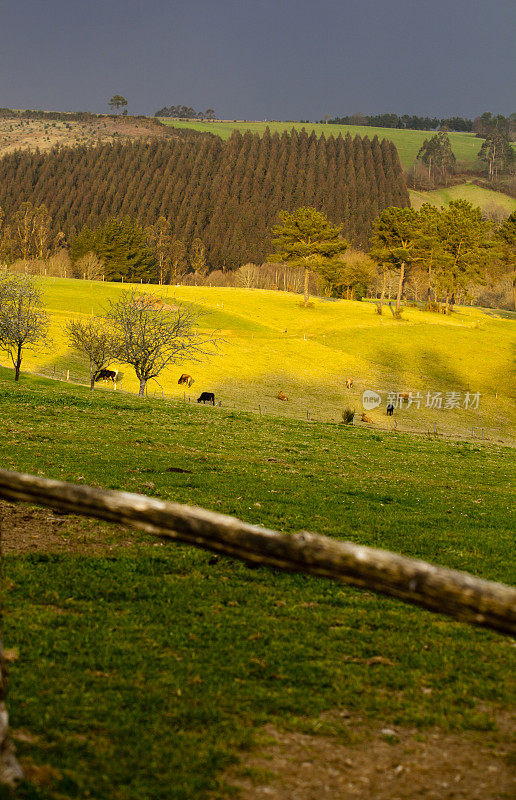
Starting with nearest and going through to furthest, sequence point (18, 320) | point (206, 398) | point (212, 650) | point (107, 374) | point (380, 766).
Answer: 1. point (380, 766)
2. point (212, 650)
3. point (18, 320)
4. point (206, 398)
5. point (107, 374)

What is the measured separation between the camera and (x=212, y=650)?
7238 millimetres

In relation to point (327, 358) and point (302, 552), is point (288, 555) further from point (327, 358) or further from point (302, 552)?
point (327, 358)

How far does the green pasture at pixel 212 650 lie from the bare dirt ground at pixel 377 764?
0.48 ft

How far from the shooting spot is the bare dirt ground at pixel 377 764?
16.0 feet

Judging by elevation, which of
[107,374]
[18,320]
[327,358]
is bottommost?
[107,374]

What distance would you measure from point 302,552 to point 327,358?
82.8 meters

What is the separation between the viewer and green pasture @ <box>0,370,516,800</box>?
5219mm

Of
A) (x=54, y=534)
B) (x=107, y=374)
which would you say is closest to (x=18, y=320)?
(x=107, y=374)

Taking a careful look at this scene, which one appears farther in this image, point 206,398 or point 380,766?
point 206,398

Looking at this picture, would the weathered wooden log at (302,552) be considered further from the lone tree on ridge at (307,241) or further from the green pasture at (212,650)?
the lone tree on ridge at (307,241)

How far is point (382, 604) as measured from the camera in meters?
9.31

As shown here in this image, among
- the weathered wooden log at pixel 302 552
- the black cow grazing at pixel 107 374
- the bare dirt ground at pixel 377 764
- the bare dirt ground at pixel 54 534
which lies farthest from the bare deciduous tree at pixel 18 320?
the bare dirt ground at pixel 377 764

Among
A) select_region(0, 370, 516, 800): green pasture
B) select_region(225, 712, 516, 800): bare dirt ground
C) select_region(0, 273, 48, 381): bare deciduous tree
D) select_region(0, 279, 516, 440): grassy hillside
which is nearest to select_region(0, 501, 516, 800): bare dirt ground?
A: select_region(225, 712, 516, 800): bare dirt ground

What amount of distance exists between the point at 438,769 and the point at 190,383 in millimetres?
63314
